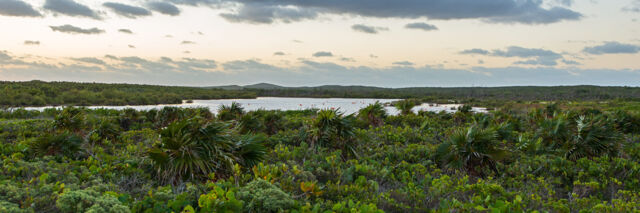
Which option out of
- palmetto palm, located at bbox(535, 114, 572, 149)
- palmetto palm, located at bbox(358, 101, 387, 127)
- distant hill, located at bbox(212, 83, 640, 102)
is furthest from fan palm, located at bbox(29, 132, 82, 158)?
distant hill, located at bbox(212, 83, 640, 102)

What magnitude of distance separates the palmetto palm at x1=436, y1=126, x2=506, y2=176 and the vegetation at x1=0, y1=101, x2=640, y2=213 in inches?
1.1

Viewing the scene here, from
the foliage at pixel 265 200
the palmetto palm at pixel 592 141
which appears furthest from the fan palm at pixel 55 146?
the palmetto palm at pixel 592 141

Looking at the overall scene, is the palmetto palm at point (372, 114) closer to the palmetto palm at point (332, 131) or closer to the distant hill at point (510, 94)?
the palmetto palm at point (332, 131)

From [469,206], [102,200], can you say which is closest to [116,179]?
[102,200]

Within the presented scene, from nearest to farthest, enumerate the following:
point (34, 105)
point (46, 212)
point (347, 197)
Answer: point (46, 212)
point (347, 197)
point (34, 105)

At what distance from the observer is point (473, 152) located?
815 cm

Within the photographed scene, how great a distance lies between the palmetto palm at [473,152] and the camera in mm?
8133

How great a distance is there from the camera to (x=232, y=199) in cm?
A: 389

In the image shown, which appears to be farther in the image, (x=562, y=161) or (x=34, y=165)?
(x=562, y=161)

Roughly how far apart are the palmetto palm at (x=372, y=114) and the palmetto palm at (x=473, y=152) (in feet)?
20.2

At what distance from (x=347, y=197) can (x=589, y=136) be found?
8.14 metres

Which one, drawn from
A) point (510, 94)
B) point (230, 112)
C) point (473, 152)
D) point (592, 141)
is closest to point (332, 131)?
point (473, 152)

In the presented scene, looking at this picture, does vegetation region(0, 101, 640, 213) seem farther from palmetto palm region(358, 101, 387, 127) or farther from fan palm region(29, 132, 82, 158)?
palmetto palm region(358, 101, 387, 127)

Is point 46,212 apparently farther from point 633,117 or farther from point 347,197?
point 633,117
